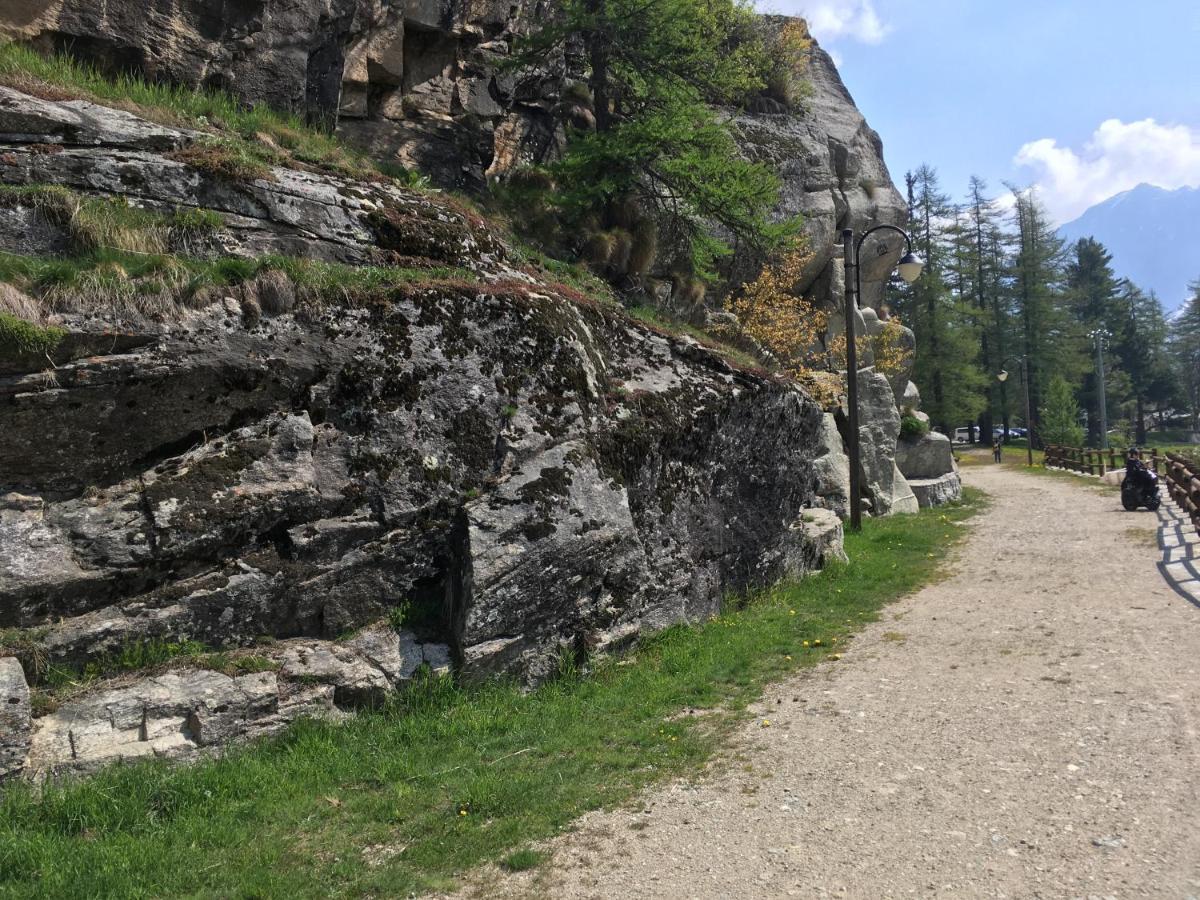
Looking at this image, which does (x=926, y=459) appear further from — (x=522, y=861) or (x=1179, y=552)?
(x=522, y=861)

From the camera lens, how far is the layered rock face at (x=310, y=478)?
19.7 ft

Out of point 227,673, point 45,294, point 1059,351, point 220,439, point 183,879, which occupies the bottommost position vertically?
point 183,879

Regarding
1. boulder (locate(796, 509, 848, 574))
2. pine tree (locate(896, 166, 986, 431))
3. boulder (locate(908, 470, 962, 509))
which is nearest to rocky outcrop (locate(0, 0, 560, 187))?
boulder (locate(796, 509, 848, 574))

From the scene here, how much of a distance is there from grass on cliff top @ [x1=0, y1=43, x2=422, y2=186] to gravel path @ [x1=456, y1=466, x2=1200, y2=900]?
8.30 meters

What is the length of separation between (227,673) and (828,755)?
4.72 meters

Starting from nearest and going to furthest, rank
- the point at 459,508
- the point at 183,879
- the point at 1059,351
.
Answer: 1. the point at 183,879
2. the point at 459,508
3. the point at 1059,351

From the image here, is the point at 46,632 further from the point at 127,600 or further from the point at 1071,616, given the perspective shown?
the point at 1071,616

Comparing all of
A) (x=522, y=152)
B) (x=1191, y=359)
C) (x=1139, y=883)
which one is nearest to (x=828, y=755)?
(x=1139, y=883)

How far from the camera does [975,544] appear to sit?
51.1 ft

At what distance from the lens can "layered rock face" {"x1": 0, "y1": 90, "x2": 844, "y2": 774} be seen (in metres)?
6.00

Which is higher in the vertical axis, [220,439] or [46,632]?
[220,439]

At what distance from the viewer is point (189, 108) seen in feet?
36.0

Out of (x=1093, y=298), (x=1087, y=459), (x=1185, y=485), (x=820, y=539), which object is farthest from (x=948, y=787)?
(x=1093, y=298)

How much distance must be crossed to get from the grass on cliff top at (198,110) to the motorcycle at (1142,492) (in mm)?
18140
